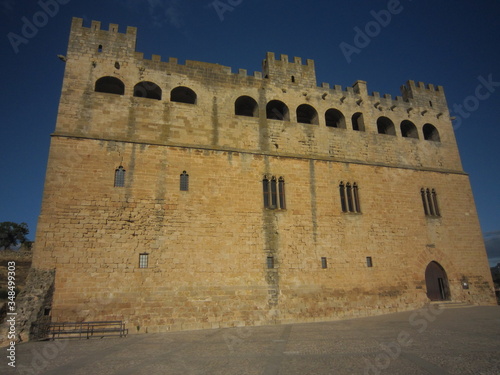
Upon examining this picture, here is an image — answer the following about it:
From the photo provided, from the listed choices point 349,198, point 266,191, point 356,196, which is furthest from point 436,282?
point 266,191

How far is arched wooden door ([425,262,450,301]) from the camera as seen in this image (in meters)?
16.2

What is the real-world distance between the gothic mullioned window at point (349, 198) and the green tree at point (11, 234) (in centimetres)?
4330

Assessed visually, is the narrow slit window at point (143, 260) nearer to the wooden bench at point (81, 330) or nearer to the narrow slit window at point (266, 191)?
the wooden bench at point (81, 330)

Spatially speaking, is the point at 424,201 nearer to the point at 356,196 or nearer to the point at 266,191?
the point at 356,196

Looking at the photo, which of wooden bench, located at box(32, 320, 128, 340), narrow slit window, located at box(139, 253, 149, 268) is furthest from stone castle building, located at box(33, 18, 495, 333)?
wooden bench, located at box(32, 320, 128, 340)

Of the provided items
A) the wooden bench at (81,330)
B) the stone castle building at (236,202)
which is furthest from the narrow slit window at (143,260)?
the wooden bench at (81,330)

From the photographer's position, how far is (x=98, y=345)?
938cm

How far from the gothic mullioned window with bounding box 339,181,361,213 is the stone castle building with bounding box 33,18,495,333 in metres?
0.11

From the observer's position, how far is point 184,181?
44.9 ft

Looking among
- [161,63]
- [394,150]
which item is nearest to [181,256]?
[161,63]

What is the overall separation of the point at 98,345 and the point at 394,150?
1670cm

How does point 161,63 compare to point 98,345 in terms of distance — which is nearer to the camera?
point 98,345

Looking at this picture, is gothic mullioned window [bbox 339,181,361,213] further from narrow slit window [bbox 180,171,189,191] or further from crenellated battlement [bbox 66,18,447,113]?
narrow slit window [bbox 180,171,189,191]

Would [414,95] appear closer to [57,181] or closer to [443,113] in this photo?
[443,113]
